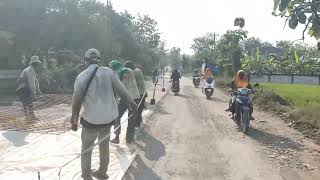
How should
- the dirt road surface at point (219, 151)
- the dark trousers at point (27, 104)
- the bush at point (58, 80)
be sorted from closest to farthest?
1. the dirt road surface at point (219, 151)
2. the dark trousers at point (27, 104)
3. the bush at point (58, 80)

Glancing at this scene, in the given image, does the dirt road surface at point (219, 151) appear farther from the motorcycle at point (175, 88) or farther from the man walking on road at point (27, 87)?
the motorcycle at point (175, 88)

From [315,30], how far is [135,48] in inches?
1742

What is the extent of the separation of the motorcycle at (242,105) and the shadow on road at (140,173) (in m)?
4.54

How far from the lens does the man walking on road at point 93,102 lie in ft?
21.0

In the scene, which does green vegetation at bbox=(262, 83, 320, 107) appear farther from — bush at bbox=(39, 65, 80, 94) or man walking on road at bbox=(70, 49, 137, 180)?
man walking on road at bbox=(70, 49, 137, 180)

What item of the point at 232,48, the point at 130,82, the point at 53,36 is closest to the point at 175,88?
the point at 53,36

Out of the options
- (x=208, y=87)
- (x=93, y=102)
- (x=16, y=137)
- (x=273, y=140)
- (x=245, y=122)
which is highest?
(x=93, y=102)

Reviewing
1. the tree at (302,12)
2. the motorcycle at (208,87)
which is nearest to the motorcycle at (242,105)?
the tree at (302,12)

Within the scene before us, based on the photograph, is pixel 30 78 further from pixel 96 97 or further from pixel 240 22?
pixel 240 22

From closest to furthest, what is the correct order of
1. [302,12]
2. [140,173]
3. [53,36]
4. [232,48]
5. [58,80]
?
[302,12] < [140,173] < [58,80] < [53,36] < [232,48]

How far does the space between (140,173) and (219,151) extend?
2432 millimetres

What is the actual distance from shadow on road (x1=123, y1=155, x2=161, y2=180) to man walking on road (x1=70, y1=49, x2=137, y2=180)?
0.88m

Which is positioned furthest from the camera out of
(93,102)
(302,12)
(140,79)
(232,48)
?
(232,48)

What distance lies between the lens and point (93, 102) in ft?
21.1
